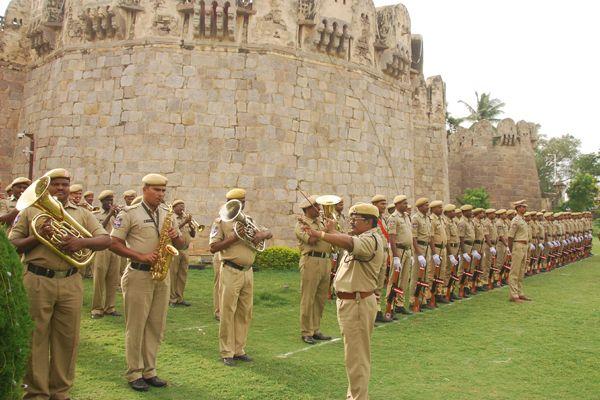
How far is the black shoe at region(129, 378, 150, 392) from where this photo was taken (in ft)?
17.1

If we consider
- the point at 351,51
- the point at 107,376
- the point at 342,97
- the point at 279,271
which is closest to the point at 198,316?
the point at 107,376

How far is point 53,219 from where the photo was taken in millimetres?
4566

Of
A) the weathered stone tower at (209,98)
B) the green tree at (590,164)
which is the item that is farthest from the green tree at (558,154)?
the weathered stone tower at (209,98)

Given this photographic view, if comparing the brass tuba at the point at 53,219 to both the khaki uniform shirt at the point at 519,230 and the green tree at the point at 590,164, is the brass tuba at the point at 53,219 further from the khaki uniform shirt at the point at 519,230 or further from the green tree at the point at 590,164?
the green tree at the point at 590,164

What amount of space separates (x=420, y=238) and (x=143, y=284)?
21.1 feet

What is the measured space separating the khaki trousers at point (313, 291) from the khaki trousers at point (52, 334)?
351 centimetres

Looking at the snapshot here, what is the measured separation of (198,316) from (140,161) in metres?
7.66

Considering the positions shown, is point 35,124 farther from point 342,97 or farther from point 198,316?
point 198,316

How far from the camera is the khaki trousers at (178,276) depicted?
9.90 metres

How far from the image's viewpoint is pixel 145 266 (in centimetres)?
541

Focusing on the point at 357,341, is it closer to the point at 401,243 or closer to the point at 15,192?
the point at 401,243

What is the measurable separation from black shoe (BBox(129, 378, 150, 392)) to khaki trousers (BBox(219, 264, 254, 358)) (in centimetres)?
123

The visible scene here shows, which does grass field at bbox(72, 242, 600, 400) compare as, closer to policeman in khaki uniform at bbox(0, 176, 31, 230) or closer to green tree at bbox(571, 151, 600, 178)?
policeman in khaki uniform at bbox(0, 176, 31, 230)

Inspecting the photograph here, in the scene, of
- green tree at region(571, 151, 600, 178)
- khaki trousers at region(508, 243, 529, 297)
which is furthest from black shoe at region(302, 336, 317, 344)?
green tree at region(571, 151, 600, 178)
